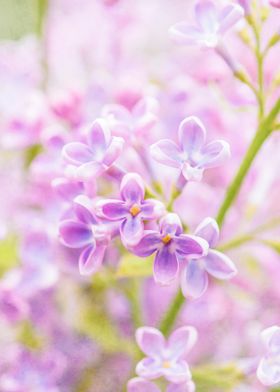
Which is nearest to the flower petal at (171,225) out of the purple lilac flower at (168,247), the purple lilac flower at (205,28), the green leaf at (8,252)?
the purple lilac flower at (168,247)

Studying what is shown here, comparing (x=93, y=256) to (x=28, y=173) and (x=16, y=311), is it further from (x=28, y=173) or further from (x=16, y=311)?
(x=28, y=173)

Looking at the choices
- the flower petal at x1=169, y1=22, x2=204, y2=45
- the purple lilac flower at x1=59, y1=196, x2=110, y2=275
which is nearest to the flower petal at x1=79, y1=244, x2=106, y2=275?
the purple lilac flower at x1=59, y1=196, x2=110, y2=275

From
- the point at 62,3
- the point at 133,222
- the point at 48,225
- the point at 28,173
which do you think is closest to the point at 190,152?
the point at 133,222

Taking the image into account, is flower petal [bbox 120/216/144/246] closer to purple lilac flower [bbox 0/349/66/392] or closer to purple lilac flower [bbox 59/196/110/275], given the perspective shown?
purple lilac flower [bbox 59/196/110/275]

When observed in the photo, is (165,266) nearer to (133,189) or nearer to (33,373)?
(133,189)

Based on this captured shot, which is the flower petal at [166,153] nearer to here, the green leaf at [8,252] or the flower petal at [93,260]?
the flower petal at [93,260]

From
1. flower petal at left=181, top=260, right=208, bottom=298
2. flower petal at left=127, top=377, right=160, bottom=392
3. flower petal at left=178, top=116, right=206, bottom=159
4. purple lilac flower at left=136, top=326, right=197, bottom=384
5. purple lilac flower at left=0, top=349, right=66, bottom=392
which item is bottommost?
purple lilac flower at left=0, top=349, right=66, bottom=392
